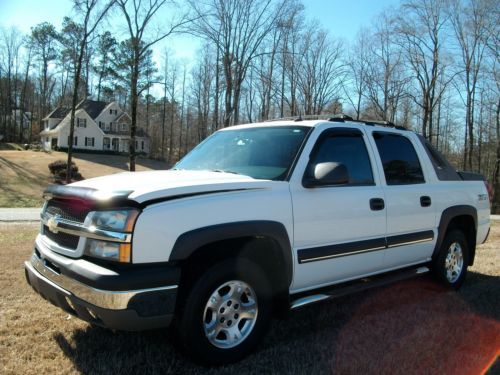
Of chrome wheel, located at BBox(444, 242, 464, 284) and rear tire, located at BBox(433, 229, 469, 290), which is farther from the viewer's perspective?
chrome wheel, located at BBox(444, 242, 464, 284)

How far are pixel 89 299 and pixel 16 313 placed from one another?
1.90 metres

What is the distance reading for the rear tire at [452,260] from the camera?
5.63 metres

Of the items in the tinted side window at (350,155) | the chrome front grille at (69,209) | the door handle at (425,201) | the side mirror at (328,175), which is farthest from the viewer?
the door handle at (425,201)

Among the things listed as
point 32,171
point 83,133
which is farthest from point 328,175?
point 83,133

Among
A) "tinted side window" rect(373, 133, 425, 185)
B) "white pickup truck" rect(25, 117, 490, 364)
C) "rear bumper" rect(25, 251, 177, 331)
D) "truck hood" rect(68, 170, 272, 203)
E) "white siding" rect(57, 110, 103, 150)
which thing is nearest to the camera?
"rear bumper" rect(25, 251, 177, 331)

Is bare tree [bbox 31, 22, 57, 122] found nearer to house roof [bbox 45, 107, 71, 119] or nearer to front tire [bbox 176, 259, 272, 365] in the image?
house roof [bbox 45, 107, 71, 119]

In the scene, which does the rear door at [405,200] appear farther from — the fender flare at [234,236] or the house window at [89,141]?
the house window at [89,141]

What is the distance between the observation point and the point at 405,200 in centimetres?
490

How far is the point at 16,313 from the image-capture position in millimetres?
4461

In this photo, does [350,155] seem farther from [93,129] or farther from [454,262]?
[93,129]

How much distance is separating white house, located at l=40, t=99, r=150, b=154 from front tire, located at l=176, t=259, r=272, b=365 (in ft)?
199

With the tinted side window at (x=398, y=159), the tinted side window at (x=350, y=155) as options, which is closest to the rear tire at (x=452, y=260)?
the tinted side window at (x=398, y=159)

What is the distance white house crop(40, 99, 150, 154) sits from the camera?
61.6 m

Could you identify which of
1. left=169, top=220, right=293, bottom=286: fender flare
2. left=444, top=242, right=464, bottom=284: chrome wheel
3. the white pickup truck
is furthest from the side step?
left=444, top=242, right=464, bottom=284: chrome wheel
